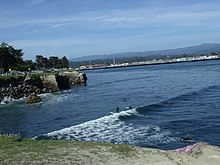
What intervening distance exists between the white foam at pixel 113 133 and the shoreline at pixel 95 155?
9543 mm

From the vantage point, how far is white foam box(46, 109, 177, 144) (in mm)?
28031

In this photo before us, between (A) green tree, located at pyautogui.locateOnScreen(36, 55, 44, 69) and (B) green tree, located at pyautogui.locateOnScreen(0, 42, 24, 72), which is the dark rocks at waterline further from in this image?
(A) green tree, located at pyautogui.locateOnScreen(36, 55, 44, 69)

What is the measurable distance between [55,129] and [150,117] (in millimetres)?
10134

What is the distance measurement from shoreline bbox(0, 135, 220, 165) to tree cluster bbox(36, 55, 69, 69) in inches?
5617

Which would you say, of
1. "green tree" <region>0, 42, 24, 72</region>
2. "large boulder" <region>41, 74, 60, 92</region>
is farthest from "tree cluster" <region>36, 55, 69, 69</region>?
"large boulder" <region>41, 74, 60, 92</region>

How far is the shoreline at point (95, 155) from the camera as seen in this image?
15.4 metres

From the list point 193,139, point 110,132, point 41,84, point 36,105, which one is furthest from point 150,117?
point 41,84

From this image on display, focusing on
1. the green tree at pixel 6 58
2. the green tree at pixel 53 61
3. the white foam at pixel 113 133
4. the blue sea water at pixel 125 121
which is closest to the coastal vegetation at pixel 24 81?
the green tree at pixel 6 58

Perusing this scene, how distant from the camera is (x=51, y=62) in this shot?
561 feet

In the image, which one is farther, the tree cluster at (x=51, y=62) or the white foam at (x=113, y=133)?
the tree cluster at (x=51, y=62)

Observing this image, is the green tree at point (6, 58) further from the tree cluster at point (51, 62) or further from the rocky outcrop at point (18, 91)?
the tree cluster at point (51, 62)

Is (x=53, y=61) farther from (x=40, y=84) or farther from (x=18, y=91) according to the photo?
(x=18, y=91)

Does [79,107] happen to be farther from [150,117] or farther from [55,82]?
[55,82]

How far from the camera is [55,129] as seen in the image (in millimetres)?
34438
